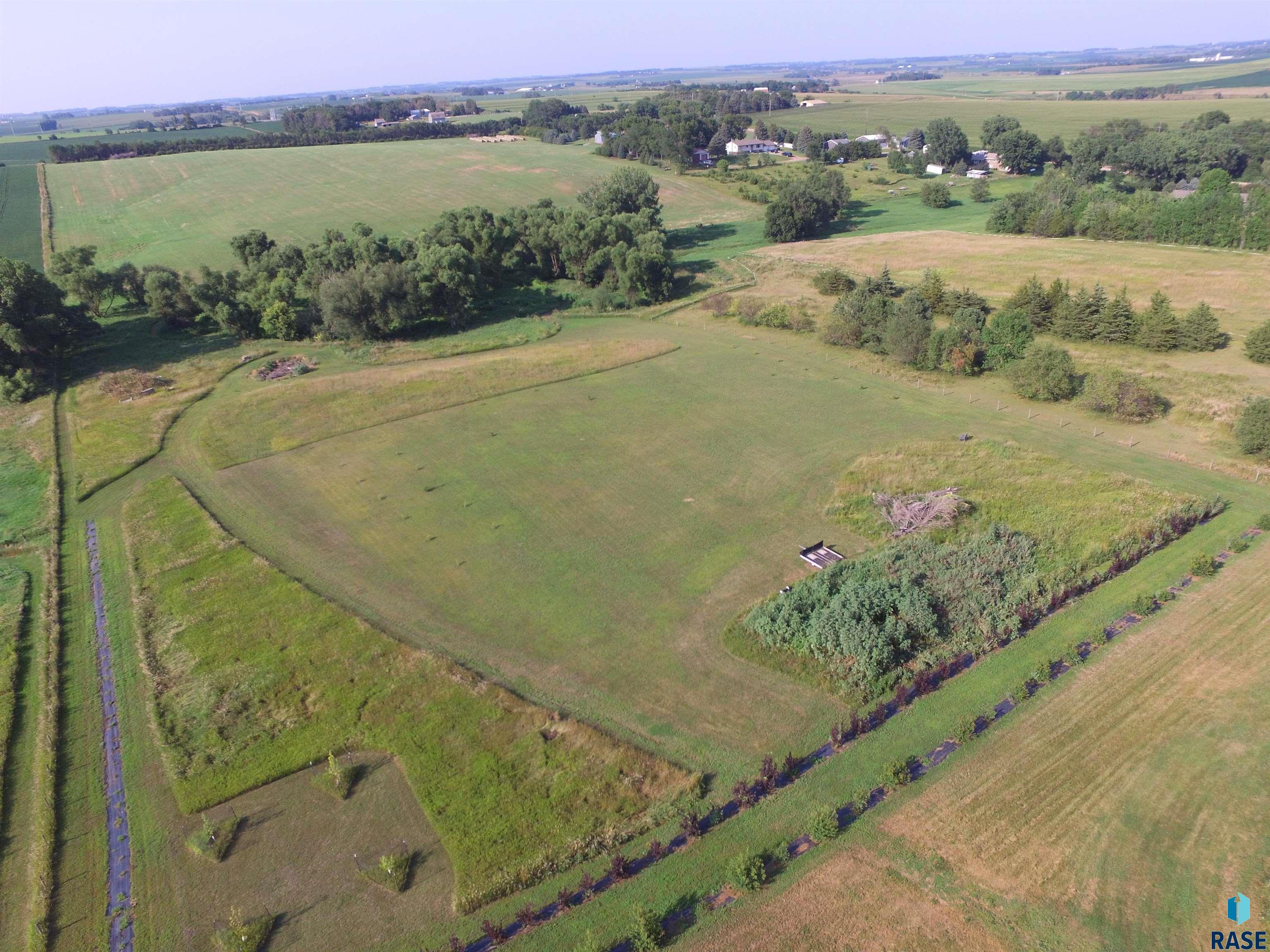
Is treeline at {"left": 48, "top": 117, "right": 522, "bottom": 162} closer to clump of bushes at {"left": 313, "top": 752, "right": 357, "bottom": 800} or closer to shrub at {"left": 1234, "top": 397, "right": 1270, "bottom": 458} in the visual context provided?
shrub at {"left": 1234, "top": 397, "right": 1270, "bottom": 458}

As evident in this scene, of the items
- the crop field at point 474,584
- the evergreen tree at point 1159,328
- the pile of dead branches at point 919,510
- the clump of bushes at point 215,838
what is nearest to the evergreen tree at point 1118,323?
the evergreen tree at point 1159,328

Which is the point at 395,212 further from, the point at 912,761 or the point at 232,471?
the point at 912,761

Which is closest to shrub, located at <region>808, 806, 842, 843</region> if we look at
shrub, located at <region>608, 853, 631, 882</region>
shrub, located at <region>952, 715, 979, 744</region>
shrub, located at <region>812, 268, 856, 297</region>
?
shrub, located at <region>608, 853, 631, 882</region>

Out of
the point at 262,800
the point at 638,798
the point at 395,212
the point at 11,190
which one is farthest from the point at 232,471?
the point at 11,190

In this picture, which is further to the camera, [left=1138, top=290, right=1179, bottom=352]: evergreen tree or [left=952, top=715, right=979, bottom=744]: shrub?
[left=1138, top=290, right=1179, bottom=352]: evergreen tree

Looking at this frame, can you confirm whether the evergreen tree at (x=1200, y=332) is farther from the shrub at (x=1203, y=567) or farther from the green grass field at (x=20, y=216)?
the green grass field at (x=20, y=216)

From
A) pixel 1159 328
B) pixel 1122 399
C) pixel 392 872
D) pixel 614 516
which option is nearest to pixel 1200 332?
pixel 1159 328
